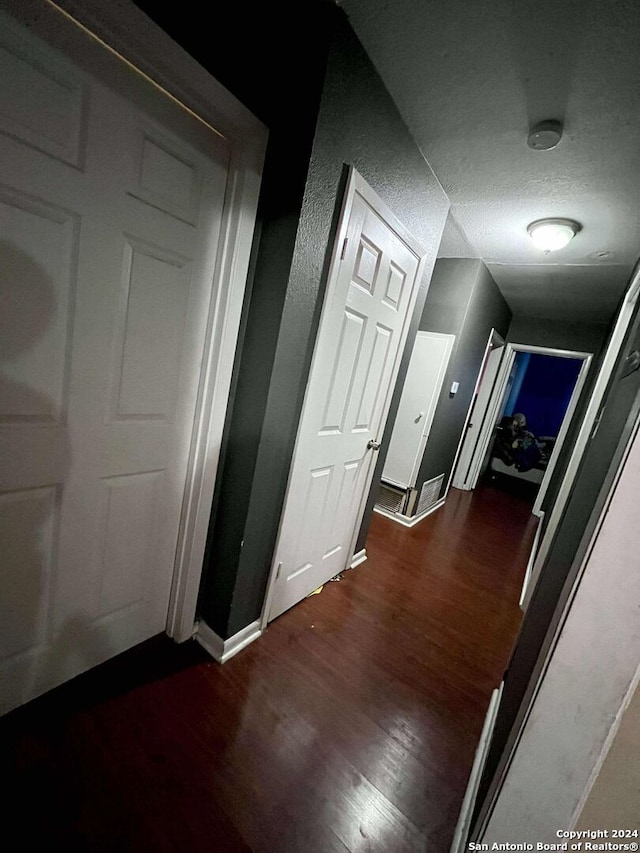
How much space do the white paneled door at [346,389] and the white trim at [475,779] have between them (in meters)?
0.95

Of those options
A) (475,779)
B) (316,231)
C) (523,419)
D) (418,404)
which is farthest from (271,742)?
(523,419)

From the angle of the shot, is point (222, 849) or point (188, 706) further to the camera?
point (188, 706)

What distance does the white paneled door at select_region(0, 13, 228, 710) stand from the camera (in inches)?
30.6

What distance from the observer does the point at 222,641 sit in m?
1.39

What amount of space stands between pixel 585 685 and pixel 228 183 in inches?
62.7

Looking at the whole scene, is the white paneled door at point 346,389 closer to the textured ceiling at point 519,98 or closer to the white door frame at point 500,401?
the textured ceiling at point 519,98

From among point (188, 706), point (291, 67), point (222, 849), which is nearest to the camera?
point (222, 849)

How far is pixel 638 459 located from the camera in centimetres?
47

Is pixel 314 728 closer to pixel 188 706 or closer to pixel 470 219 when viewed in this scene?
pixel 188 706

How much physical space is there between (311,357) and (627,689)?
1199 millimetres

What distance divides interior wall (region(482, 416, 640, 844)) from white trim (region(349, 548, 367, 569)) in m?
1.63

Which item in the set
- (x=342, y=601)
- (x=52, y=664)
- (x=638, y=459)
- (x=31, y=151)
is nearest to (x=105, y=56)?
(x=31, y=151)

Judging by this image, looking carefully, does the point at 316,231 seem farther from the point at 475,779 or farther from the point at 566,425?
the point at 566,425

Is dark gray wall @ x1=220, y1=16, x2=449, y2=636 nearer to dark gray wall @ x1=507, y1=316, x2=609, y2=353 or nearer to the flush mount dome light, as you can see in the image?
the flush mount dome light
